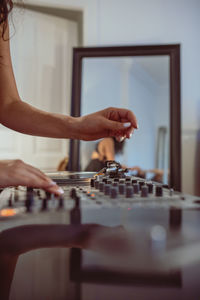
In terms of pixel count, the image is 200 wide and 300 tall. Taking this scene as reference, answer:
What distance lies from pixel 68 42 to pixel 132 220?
2.47 meters

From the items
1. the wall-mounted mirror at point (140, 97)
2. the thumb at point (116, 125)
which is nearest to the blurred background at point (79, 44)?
the wall-mounted mirror at point (140, 97)

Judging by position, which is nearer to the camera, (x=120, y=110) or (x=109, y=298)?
(x=109, y=298)

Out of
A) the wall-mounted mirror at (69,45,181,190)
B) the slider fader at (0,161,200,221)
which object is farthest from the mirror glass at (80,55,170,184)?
the slider fader at (0,161,200,221)

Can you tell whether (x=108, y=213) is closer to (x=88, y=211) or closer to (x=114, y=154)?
(x=88, y=211)

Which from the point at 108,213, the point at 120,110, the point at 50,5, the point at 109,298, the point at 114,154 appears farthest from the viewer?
the point at 50,5

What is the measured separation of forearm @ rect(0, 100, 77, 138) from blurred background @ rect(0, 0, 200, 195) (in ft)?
5.18

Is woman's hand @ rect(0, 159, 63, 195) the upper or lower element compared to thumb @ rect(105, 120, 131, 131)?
lower

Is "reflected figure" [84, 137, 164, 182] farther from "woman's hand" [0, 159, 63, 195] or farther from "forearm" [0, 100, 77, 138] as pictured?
"woman's hand" [0, 159, 63, 195]

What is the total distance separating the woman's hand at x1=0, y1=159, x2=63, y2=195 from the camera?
497 mm

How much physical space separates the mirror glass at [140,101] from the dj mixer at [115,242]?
1.85 meters

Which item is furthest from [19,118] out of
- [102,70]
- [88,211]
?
[102,70]

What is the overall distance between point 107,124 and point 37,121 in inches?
8.4

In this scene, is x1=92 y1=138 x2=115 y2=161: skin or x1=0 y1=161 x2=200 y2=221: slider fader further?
x1=92 y1=138 x2=115 y2=161: skin

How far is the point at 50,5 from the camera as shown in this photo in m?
2.51
